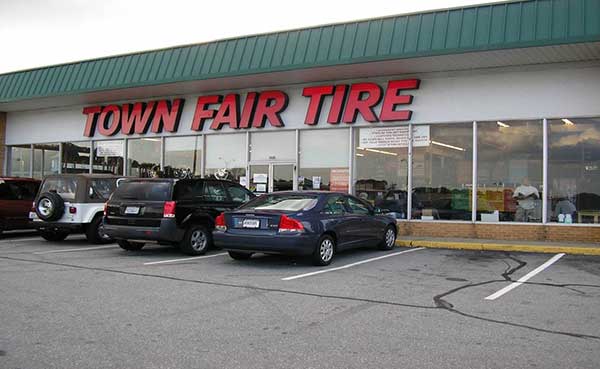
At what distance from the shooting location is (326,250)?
32.3 ft

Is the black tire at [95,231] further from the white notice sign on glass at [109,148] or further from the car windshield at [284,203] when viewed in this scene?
the white notice sign on glass at [109,148]

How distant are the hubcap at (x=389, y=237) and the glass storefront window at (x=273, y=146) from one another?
17.5 ft

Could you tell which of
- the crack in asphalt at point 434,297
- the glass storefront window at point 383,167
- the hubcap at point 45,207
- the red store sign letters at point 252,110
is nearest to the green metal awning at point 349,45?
the red store sign letters at point 252,110

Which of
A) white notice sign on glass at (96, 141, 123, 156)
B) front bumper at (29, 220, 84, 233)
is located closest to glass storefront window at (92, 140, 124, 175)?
white notice sign on glass at (96, 141, 123, 156)

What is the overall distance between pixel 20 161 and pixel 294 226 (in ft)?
63.4

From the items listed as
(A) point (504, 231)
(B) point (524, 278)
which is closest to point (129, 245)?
(B) point (524, 278)

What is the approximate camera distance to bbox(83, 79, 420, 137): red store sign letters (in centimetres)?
1538

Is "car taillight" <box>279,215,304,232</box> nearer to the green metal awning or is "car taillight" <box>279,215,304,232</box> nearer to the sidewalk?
the sidewalk

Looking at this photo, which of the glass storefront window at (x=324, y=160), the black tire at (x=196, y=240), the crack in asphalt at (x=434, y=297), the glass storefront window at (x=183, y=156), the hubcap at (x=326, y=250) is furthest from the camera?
the glass storefront window at (x=183, y=156)

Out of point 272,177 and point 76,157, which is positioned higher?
point 76,157

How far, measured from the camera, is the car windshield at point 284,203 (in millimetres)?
9834

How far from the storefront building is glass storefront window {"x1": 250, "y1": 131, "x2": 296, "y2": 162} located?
0.05 metres

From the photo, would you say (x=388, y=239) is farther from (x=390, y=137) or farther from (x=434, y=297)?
(x=434, y=297)

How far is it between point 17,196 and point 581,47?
569 inches
